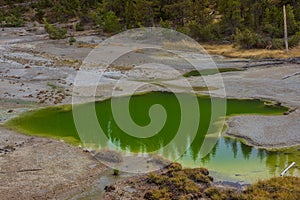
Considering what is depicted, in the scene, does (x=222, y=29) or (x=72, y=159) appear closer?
(x=72, y=159)

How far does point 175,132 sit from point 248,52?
88.6 ft

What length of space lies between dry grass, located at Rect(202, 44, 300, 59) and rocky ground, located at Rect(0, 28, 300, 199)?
2736 mm

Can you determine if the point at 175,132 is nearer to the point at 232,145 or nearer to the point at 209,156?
the point at 232,145

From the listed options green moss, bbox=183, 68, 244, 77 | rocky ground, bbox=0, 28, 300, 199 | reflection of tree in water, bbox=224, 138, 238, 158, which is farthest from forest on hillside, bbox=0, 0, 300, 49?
reflection of tree in water, bbox=224, 138, 238, 158

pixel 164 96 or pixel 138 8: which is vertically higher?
pixel 138 8

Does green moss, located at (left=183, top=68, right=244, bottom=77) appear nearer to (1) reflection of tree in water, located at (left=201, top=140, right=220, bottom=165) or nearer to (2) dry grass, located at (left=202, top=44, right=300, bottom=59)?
(2) dry grass, located at (left=202, top=44, right=300, bottom=59)

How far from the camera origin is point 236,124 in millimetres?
22797

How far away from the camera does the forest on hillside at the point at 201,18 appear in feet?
167

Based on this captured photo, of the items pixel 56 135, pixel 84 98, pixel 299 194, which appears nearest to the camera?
pixel 299 194

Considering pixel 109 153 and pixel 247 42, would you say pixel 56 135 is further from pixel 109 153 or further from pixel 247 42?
pixel 247 42

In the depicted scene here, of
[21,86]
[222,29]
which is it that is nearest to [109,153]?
[21,86]

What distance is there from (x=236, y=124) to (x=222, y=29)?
35.7 meters

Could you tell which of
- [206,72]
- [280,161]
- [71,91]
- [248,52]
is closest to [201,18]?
[248,52]

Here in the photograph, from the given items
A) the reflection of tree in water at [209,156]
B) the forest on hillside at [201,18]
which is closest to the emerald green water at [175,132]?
the reflection of tree in water at [209,156]
